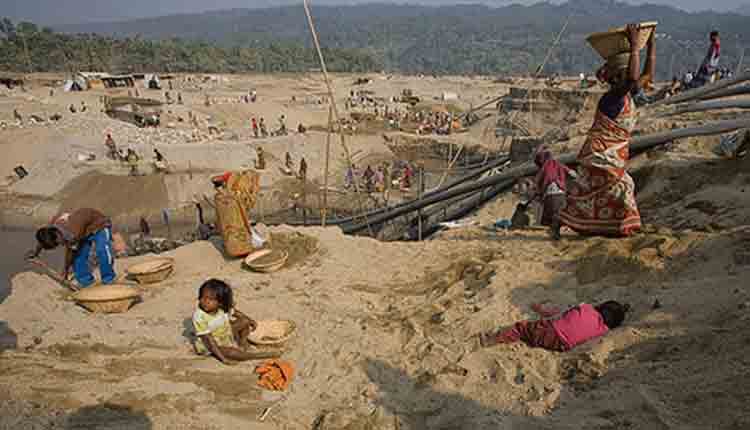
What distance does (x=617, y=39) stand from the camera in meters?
3.45

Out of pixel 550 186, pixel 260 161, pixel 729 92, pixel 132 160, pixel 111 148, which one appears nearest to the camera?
pixel 550 186

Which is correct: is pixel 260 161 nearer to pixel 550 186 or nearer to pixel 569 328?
pixel 550 186

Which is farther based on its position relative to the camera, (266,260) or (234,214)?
(234,214)

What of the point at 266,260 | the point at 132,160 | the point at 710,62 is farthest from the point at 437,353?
the point at 132,160

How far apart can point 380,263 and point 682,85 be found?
12463 mm

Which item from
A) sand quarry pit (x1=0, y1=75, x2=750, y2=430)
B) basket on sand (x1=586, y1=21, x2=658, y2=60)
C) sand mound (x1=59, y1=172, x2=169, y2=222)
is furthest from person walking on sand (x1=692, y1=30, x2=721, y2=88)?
sand mound (x1=59, y1=172, x2=169, y2=222)

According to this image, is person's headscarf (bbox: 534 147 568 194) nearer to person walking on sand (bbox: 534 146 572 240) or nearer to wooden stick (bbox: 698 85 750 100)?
person walking on sand (bbox: 534 146 572 240)

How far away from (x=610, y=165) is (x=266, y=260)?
3.87 metres

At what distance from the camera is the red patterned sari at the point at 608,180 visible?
3873 mm

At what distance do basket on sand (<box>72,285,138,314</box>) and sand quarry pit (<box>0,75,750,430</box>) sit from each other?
13cm

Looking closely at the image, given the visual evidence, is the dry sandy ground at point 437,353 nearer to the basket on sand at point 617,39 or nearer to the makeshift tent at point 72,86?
the basket on sand at point 617,39

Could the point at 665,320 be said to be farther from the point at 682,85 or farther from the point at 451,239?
the point at 682,85

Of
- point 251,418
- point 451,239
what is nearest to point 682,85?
point 451,239

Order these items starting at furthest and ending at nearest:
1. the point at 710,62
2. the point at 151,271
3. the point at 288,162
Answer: the point at 288,162
the point at 710,62
the point at 151,271
